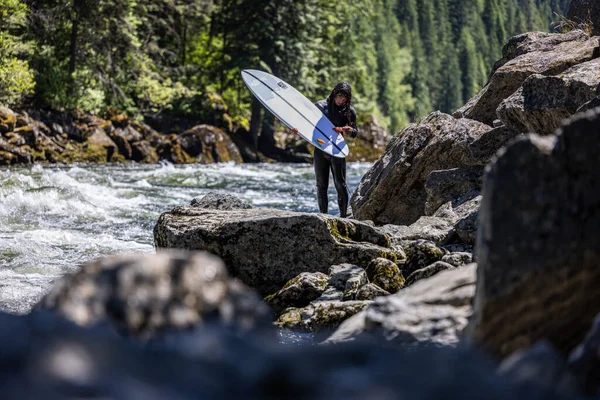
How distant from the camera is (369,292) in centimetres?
635

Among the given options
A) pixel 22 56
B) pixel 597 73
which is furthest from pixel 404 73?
pixel 597 73

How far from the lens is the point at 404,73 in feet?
369

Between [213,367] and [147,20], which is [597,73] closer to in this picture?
[213,367]

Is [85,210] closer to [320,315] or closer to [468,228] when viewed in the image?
[468,228]

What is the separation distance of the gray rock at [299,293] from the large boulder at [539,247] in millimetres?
3797

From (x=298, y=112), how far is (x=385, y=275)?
228 inches

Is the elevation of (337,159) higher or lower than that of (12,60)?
lower

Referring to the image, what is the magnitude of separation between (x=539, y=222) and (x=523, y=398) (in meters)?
1.06

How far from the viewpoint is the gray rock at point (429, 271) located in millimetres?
6200

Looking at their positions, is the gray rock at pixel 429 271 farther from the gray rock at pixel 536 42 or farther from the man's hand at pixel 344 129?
the gray rock at pixel 536 42

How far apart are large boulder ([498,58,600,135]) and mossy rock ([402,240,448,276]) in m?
2.12

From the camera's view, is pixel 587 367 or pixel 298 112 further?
pixel 298 112

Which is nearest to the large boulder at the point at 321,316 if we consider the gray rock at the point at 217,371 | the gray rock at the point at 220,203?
the gray rock at the point at 220,203

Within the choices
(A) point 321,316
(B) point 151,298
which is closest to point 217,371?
(B) point 151,298
